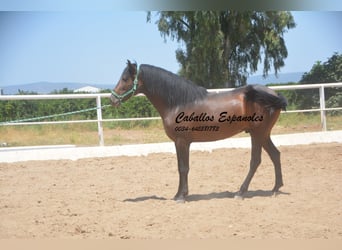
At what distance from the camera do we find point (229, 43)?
4.77 meters

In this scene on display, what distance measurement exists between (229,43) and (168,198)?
179cm

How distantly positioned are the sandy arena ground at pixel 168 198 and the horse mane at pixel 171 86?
40.3 inches

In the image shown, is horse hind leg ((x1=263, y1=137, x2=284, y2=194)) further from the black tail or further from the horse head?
the horse head

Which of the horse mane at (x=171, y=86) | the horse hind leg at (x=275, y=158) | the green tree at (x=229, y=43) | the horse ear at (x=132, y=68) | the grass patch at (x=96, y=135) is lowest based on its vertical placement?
the horse hind leg at (x=275, y=158)

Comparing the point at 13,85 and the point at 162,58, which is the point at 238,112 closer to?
A: the point at 162,58

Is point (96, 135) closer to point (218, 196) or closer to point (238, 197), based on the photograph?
point (218, 196)

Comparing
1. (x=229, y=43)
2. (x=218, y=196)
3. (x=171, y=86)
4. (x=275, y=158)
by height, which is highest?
(x=229, y=43)

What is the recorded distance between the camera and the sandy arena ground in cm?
362

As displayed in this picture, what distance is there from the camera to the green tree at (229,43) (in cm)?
453

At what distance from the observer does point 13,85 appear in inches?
173

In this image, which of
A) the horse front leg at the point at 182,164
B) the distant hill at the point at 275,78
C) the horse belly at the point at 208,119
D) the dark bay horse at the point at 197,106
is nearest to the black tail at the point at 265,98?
the dark bay horse at the point at 197,106

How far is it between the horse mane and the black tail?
0.45 m

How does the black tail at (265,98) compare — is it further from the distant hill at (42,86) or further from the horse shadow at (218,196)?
the distant hill at (42,86)

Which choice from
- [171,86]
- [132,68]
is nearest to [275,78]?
[171,86]
